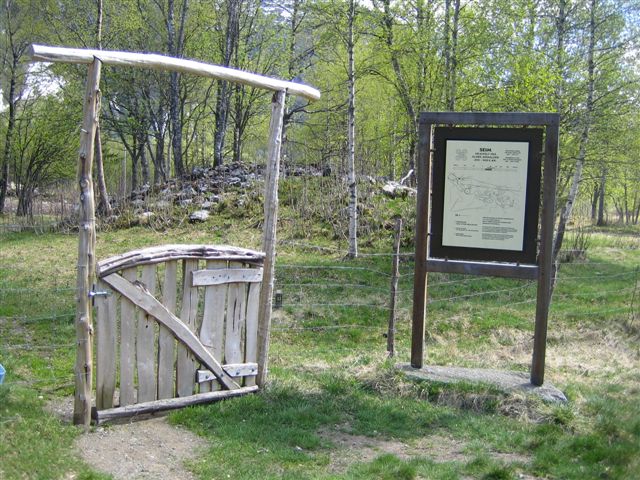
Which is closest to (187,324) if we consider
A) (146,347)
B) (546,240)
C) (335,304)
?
(146,347)

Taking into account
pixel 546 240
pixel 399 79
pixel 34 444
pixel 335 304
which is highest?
pixel 399 79

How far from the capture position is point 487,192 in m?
6.73

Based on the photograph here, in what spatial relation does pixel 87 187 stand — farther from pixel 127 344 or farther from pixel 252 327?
pixel 252 327

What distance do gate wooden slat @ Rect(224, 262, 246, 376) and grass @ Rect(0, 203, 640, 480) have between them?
1.51ft

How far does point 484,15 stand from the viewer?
17391 mm

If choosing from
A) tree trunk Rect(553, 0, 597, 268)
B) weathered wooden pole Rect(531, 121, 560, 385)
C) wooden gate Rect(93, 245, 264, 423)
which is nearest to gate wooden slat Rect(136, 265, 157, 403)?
wooden gate Rect(93, 245, 264, 423)

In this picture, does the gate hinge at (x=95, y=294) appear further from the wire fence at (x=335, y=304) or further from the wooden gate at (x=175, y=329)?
the wire fence at (x=335, y=304)

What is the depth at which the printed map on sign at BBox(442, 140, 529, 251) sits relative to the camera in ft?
21.9

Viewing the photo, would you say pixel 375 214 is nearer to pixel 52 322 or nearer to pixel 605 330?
pixel 605 330

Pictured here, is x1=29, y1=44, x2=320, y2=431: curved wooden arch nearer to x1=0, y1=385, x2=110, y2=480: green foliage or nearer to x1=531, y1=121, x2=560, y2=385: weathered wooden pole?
x1=0, y1=385, x2=110, y2=480: green foliage

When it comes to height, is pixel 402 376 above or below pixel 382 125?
below

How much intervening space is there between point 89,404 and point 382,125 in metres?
21.2

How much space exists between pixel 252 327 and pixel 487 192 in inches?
110

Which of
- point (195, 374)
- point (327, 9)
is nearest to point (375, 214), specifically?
point (327, 9)
